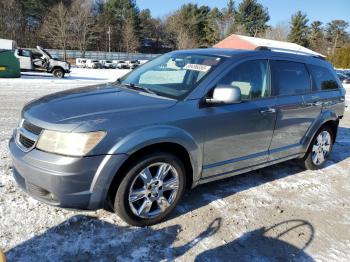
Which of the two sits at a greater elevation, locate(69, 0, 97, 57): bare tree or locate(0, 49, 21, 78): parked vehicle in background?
locate(69, 0, 97, 57): bare tree

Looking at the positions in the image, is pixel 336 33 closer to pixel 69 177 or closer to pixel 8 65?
pixel 8 65

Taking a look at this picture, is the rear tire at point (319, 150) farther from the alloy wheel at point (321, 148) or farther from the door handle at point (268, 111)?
the door handle at point (268, 111)

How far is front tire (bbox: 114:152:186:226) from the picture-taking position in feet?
11.0

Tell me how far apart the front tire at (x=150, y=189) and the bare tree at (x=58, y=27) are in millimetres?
56402

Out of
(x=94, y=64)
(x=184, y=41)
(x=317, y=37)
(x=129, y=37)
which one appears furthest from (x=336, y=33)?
(x=94, y=64)

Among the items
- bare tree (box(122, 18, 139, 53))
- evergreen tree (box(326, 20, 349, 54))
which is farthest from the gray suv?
evergreen tree (box(326, 20, 349, 54))

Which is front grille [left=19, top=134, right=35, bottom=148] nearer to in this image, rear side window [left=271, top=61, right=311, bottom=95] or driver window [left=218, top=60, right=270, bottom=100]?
driver window [left=218, top=60, right=270, bottom=100]

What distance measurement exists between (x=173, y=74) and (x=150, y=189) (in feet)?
4.93

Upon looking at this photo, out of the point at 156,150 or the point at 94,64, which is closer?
the point at 156,150

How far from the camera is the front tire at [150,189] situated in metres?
3.35

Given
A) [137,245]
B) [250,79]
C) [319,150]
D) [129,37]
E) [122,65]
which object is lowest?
[137,245]

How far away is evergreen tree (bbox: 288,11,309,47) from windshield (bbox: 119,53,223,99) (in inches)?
3437

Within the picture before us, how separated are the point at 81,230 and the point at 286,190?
8.96 feet

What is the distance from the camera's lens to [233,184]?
4.81 m
